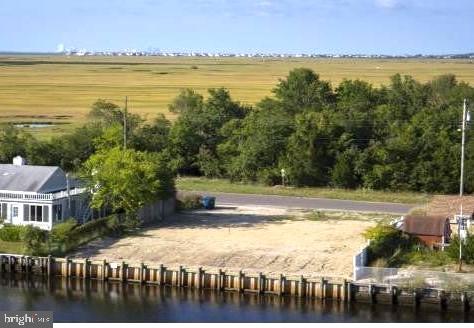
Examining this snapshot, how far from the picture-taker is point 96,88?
17938 cm

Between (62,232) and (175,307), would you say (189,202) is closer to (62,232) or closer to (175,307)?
(62,232)

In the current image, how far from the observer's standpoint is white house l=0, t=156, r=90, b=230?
5325cm

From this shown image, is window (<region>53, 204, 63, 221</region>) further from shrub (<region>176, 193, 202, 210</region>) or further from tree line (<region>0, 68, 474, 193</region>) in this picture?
shrub (<region>176, 193, 202, 210</region>)

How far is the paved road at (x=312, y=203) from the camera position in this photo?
2530 inches

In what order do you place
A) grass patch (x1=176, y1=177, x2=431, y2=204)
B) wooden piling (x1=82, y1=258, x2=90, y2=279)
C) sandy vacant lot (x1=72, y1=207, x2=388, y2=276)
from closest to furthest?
wooden piling (x1=82, y1=258, x2=90, y2=279) < sandy vacant lot (x1=72, y1=207, x2=388, y2=276) < grass patch (x1=176, y1=177, x2=431, y2=204)

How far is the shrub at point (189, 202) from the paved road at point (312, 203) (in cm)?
273

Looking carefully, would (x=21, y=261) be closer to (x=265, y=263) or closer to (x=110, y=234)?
(x=110, y=234)

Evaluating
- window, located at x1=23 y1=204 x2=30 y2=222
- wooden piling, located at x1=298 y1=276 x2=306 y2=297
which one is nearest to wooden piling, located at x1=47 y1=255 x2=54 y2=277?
window, located at x1=23 y1=204 x2=30 y2=222

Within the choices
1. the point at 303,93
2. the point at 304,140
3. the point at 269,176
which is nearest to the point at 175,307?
the point at 304,140

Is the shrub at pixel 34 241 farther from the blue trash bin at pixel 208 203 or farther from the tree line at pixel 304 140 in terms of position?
the blue trash bin at pixel 208 203

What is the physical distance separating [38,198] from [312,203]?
22.5m

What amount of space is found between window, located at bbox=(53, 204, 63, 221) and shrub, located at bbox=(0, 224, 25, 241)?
2803 millimetres

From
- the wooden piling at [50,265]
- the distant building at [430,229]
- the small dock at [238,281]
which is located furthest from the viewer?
the distant building at [430,229]

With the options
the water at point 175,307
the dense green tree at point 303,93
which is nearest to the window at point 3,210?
the water at point 175,307
